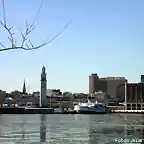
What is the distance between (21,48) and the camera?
440 inches

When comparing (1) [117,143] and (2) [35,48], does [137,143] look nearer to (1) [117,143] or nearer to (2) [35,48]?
(1) [117,143]

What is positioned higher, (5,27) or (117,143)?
(5,27)

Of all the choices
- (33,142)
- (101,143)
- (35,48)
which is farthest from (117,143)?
(35,48)

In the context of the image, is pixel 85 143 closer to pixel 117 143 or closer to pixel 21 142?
pixel 117 143

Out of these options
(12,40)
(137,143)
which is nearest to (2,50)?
(12,40)

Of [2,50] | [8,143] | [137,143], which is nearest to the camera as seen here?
[2,50]

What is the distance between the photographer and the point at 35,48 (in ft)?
37.7

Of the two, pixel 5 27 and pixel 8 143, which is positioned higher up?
pixel 5 27

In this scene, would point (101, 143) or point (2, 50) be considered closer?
point (2, 50)

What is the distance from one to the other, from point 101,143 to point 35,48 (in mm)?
30032

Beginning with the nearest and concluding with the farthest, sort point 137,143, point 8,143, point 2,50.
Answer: point 2,50, point 137,143, point 8,143

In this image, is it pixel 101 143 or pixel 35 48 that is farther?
pixel 101 143

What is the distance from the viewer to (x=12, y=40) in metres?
11.2

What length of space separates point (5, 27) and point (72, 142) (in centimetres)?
3111
